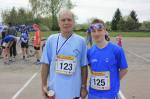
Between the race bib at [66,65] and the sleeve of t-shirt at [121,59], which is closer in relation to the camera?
the race bib at [66,65]

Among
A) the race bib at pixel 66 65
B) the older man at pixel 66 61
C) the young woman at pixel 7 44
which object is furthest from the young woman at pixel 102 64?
the young woman at pixel 7 44

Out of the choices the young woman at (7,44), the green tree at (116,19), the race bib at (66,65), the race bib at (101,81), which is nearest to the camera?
the race bib at (66,65)

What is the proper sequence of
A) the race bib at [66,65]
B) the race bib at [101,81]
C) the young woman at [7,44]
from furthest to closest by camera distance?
the young woman at [7,44]
the race bib at [101,81]
the race bib at [66,65]

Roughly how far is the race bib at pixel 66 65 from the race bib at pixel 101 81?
374mm

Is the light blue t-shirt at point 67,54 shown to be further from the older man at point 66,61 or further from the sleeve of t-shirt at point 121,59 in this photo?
the sleeve of t-shirt at point 121,59

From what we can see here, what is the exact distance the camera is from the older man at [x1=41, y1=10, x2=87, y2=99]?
186 inches

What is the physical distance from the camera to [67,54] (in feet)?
15.5

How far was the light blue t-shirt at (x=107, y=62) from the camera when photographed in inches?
193

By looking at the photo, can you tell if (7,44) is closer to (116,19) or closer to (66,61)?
(66,61)

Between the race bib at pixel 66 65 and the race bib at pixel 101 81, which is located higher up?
the race bib at pixel 66 65

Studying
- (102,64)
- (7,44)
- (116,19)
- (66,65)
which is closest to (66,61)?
(66,65)

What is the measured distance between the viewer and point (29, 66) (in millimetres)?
16312

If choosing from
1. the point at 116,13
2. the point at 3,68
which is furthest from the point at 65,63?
the point at 116,13

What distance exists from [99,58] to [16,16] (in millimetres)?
83443
